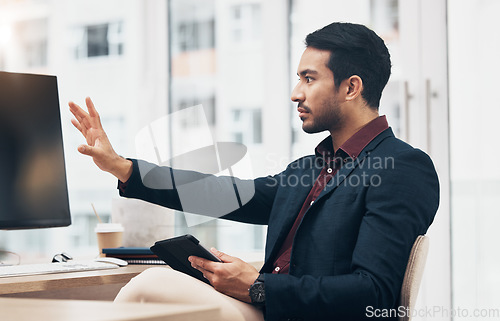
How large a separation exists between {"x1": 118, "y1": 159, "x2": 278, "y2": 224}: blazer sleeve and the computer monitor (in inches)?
10.3

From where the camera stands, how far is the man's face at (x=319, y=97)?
158 cm

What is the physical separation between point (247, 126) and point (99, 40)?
3.21 ft

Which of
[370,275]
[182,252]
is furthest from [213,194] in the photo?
[370,275]

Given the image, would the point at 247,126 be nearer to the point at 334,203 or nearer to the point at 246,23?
the point at 246,23

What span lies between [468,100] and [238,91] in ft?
3.73

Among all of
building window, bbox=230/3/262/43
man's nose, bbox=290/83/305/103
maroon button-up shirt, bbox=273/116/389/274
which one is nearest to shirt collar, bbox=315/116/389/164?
maroon button-up shirt, bbox=273/116/389/274

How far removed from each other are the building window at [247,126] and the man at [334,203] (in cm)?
124

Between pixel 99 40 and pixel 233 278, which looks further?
pixel 99 40

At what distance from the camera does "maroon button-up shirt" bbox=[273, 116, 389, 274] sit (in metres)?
1.49

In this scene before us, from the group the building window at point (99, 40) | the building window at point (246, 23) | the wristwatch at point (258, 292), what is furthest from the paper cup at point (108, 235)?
the building window at point (99, 40)

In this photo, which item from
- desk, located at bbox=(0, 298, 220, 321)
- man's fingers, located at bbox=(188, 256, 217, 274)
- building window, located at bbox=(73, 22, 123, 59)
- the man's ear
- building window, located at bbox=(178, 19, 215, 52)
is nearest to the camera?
desk, located at bbox=(0, 298, 220, 321)

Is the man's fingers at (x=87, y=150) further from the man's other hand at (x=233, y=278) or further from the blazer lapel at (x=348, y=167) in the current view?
the blazer lapel at (x=348, y=167)

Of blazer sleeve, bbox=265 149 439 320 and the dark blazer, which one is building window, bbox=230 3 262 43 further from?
blazer sleeve, bbox=265 149 439 320

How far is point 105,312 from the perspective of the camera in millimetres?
659
